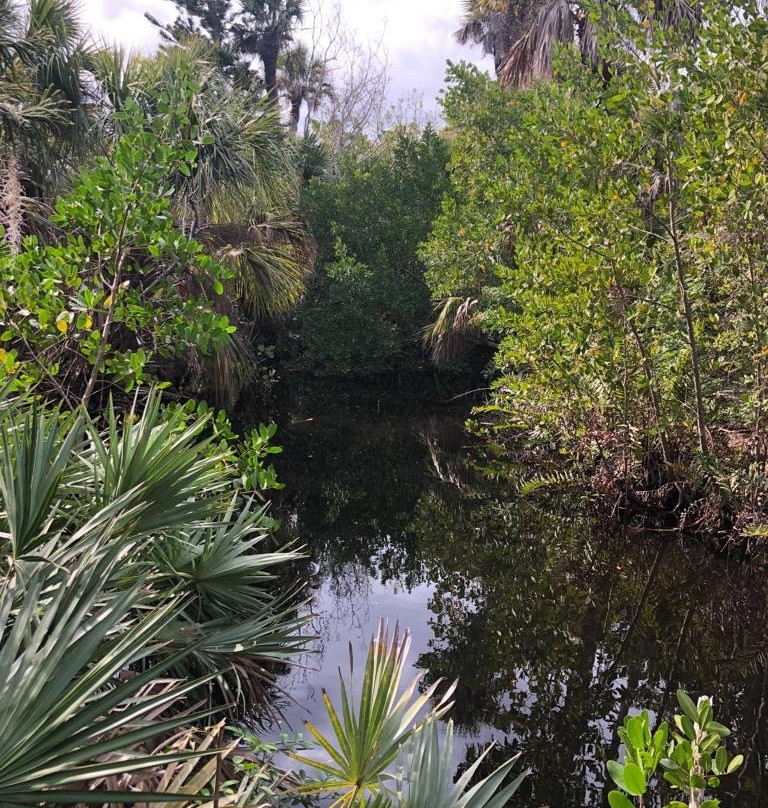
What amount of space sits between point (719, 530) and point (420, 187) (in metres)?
13.0

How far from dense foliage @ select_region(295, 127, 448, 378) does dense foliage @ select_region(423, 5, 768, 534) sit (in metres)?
9.13

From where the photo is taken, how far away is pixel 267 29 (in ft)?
75.0

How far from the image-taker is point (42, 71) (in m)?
7.70

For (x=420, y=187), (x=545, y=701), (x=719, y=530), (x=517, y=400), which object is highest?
(x=420, y=187)

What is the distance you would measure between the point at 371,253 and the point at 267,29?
34.5 ft

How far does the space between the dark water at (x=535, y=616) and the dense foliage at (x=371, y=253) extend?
8.67 meters

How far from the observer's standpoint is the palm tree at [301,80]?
2445 centimetres

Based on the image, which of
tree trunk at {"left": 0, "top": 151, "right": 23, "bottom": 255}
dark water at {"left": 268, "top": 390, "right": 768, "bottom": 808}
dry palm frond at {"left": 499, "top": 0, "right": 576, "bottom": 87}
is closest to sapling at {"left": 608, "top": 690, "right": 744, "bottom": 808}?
dark water at {"left": 268, "top": 390, "right": 768, "bottom": 808}

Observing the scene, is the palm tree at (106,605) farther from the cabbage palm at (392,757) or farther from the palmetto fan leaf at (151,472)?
the cabbage palm at (392,757)

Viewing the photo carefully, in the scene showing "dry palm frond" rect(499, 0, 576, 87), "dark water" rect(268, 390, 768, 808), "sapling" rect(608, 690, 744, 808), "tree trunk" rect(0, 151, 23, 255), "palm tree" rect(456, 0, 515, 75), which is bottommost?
"dark water" rect(268, 390, 768, 808)

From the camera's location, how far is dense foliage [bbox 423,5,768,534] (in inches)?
177

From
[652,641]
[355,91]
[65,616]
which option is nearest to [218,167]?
[652,641]

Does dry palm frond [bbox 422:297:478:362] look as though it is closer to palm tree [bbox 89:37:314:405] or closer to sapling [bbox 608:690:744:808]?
palm tree [bbox 89:37:314:405]

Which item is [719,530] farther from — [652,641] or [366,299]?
[366,299]
